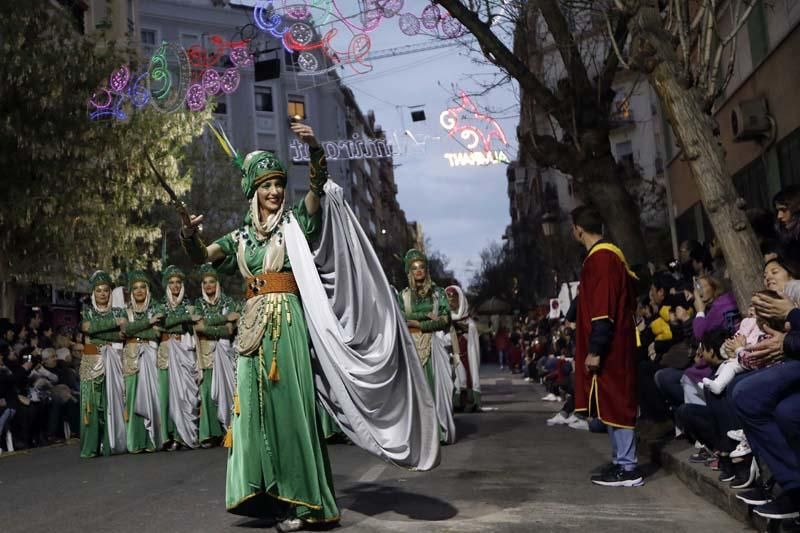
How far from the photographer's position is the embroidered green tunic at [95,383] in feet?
42.3

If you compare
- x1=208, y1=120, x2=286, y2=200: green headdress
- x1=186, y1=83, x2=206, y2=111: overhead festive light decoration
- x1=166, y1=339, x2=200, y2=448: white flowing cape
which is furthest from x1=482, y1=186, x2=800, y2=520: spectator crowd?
x1=186, y1=83, x2=206, y2=111: overhead festive light decoration

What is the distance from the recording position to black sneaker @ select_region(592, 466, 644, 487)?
7.74 meters

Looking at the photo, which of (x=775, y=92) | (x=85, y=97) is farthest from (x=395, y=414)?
(x=85, y=97)

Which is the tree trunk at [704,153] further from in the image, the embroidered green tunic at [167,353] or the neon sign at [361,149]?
the neon sign at [361,149]

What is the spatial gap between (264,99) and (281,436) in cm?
5297

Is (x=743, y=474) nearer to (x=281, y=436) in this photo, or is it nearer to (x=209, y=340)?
(x=281, y=436)

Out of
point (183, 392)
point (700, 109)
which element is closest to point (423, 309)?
point (183, 392)

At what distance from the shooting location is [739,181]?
58.4 feet

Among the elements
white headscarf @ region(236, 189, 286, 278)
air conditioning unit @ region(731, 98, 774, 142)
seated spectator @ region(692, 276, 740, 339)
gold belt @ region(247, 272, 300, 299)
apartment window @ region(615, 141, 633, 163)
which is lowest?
seated spectator @ region(692, 276, 740, 339)

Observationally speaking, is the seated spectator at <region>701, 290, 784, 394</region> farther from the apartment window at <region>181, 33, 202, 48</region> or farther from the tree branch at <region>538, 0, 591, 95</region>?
the apartment window at <region>181, 33, 202, 48</region>

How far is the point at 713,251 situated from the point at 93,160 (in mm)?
15141

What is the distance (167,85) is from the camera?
1669cm

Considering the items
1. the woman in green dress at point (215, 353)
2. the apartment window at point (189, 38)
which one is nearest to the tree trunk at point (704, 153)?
the woman in green dress at point (215, 353)

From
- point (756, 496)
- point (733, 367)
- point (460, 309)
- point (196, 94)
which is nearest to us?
point (756, 496)
